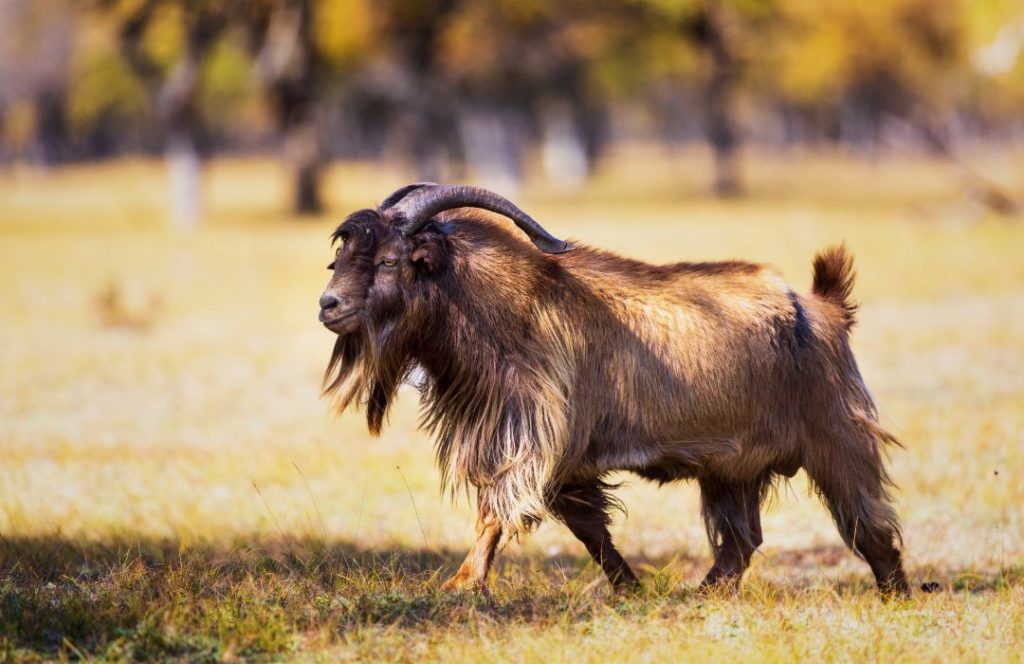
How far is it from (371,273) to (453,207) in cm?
54

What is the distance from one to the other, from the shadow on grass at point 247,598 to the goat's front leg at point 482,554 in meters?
0.12

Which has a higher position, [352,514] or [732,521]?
[732,521]

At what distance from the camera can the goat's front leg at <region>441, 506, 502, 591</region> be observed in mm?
6562

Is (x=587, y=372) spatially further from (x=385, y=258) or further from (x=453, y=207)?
(x=385, y=258)

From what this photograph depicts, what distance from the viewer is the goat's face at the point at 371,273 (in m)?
6.56

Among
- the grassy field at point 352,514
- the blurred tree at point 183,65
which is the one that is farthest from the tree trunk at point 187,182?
the grassy field at point 352,514

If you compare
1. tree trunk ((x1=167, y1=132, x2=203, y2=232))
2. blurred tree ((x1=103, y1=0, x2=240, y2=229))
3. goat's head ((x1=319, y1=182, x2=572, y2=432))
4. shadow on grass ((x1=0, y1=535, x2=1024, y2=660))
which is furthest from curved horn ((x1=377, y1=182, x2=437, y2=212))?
tree trunk ((x1=167, y1=132, x2=203, y2=232))

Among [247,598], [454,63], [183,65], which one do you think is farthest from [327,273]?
[454,63]

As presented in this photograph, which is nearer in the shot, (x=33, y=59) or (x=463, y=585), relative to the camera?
(x=463, y=585)

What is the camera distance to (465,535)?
9.04m

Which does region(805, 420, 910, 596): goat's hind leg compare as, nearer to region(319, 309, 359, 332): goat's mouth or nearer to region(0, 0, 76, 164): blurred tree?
region(319, 309, 359, 332): goat's mouth

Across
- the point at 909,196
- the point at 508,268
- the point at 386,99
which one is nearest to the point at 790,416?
the point at 508,268

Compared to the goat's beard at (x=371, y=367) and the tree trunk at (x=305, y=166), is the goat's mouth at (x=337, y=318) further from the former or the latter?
the tree trunk at (x=305, y=166)

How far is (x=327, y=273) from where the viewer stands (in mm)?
26203
